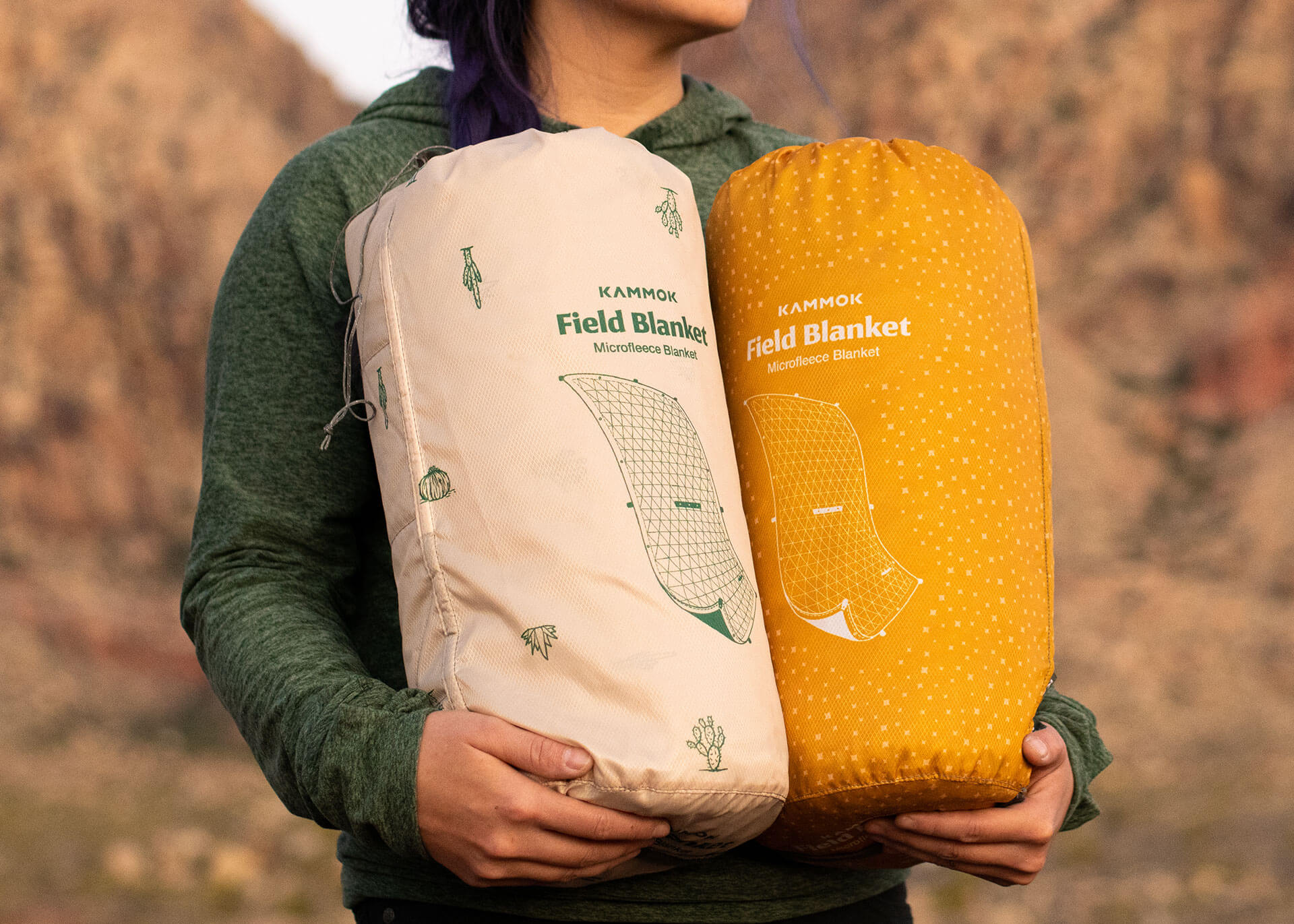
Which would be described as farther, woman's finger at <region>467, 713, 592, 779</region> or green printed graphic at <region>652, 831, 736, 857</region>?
green printed graphic at <region>652, 831, 736, 857</region>

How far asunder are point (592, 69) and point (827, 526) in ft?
2.34

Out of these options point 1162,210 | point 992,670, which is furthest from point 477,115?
point 1162,210

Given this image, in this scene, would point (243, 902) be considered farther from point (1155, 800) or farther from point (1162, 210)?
point (1162, 210)

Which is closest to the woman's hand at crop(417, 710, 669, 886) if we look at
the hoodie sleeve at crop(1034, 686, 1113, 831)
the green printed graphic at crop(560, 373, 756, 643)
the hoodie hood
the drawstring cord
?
the green printed graphic at crop(560, 373, 756, 643)

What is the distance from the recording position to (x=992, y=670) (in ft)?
3.69

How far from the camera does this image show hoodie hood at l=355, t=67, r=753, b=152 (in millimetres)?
1471

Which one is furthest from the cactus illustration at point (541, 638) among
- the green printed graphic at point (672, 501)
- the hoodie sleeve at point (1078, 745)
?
the hoodie sleeve at point (1078, 745)

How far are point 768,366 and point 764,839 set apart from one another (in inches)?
19.1

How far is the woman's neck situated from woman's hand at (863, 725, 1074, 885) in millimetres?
906

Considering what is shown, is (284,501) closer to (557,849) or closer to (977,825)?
(557,849)

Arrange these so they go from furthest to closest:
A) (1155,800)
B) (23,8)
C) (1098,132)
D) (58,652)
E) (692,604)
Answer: (1098,132), (23,8), (58,652), (1155,800), (692,604)

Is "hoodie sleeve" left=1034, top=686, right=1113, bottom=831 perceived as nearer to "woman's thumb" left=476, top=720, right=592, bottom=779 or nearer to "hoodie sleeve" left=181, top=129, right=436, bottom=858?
"woman's thumb" left=476, top=720, right=592, bottom=779

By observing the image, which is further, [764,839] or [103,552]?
[103,552]

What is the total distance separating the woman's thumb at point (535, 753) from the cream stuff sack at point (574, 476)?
1cm
